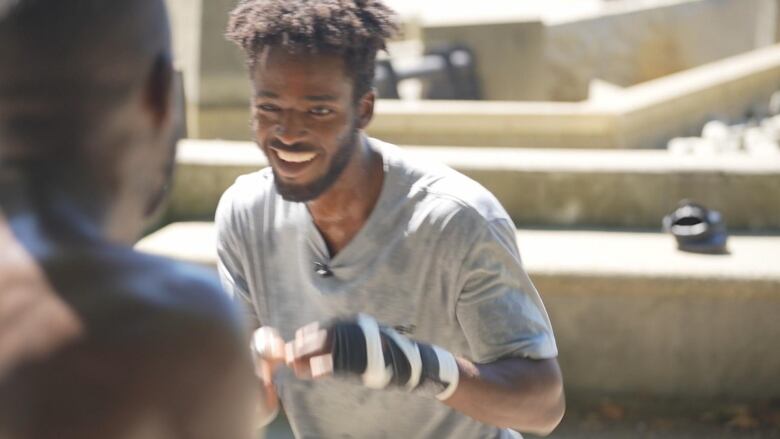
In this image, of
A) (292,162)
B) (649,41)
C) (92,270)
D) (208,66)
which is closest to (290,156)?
(292,162)

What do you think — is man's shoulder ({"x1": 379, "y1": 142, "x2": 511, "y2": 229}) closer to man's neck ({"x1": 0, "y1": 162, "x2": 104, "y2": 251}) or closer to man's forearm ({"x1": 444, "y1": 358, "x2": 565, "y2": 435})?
man's forearm ({"x1": 444, "y1": 358, "x2": 565, "y2": 435})

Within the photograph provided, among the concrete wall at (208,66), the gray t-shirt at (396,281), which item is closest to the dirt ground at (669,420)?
the gray t-shirt at (396,281)

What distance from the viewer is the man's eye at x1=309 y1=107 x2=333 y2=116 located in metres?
2.37

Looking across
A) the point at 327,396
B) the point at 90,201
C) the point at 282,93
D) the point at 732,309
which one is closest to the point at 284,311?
the point at 327,396

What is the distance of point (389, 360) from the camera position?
2000 millimetres

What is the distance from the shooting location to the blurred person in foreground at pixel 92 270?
1012 mm

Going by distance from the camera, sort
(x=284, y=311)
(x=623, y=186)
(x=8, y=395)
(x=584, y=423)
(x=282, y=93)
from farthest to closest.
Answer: (x=623, y=186)
(x=584, y=423)
(x=284, y=311)
(x=282, y=93)
(x=8, y=395)

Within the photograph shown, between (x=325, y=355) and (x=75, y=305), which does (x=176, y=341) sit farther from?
(x=325, y=355)

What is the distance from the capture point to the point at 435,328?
241cm

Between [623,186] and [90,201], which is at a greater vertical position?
[90,201]

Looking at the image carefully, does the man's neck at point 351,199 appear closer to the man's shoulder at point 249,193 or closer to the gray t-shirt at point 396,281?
the gray t-shirt at point 396,281

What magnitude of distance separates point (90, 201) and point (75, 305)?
14 cm

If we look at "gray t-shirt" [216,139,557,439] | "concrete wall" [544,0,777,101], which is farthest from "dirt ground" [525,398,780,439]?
"concrete wall" [544,0,777,101]

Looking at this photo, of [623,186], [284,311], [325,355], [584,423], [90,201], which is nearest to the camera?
[90,201]
